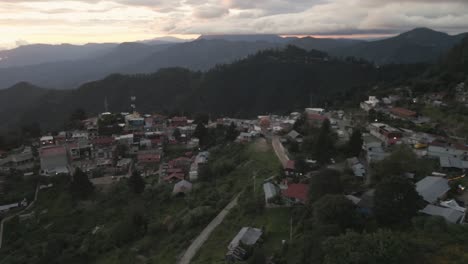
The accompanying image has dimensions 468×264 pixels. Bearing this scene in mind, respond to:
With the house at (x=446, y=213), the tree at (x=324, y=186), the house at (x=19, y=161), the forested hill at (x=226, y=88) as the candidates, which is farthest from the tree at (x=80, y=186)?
the forested hill at (x=226, y=88)

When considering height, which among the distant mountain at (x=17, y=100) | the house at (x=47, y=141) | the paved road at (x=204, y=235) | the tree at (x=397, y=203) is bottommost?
the distant mountain at (x=17, y=100)

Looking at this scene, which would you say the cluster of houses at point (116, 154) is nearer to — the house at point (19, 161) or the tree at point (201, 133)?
the house at point (19, 161)

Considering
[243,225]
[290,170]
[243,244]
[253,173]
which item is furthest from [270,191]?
[253,173]

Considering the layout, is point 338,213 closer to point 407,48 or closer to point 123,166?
point 123,166

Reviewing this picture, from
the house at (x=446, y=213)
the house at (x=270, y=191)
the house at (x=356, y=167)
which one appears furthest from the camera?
the house at (x=356, y=167)

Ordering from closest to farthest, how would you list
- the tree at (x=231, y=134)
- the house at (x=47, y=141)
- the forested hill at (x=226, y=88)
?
1. the tree at (x=231, y=134)
2. the house at (x=47, y=141)
3. the forested hill at (x=226, y=88)

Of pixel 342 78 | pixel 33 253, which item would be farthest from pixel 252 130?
pixel 342 78

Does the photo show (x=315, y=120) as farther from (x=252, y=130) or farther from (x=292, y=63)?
(x=292, y=63)
